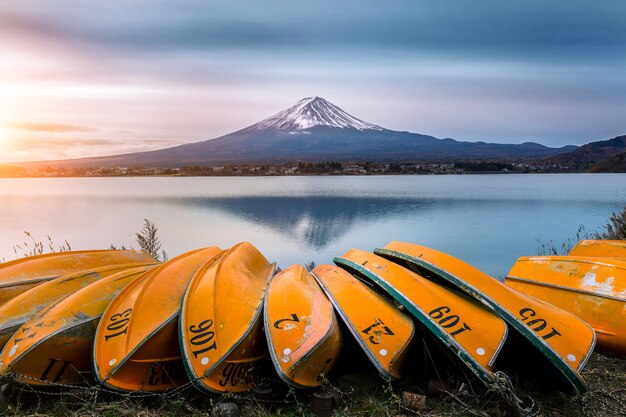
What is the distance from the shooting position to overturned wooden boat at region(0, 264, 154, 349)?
410cm

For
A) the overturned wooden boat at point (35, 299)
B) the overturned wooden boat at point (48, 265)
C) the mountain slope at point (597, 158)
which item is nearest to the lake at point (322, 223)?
the overturned wooden boat at point (48, 265)

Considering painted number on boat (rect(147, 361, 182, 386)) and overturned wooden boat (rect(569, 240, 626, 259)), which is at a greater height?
overturned wooden boat (rect(569, 240, 626, 259))

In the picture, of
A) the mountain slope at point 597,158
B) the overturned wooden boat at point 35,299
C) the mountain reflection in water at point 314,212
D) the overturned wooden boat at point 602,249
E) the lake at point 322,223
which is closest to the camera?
the overturned wooden boat at point 35,299

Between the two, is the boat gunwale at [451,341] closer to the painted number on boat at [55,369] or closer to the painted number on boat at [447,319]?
the painted number on boat at [447,319]

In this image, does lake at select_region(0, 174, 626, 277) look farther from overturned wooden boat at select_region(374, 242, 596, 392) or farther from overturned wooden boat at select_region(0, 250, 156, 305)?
overturned wooden boat at select_region(374, 242, 596, 392)

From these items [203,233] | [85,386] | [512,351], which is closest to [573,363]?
[512,351]

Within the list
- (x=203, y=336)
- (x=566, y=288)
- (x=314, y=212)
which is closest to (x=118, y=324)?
(x=203, y=336)

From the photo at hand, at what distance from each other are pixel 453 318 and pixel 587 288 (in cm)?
226

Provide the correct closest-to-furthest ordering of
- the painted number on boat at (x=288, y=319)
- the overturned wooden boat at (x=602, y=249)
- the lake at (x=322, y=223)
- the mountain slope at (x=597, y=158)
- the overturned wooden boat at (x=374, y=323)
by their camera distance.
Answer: the overturned wooden boat at (x=374, y=323), the painted number on boat at (x=288, y=319), the overturned wooden boat at (x=602, y=249), the lake at (x=322, y=223), the mountain slope at (x=597, y=158)

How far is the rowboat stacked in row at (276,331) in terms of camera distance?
3.46 meters

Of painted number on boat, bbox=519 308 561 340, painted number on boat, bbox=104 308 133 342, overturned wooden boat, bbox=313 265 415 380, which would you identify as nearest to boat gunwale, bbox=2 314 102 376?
painted number on boat, bbox=104 308 133 342

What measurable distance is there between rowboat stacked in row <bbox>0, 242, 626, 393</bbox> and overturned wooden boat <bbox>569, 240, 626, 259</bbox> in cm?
243

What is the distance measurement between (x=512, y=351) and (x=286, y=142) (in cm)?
19281

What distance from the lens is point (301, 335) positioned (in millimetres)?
3566
